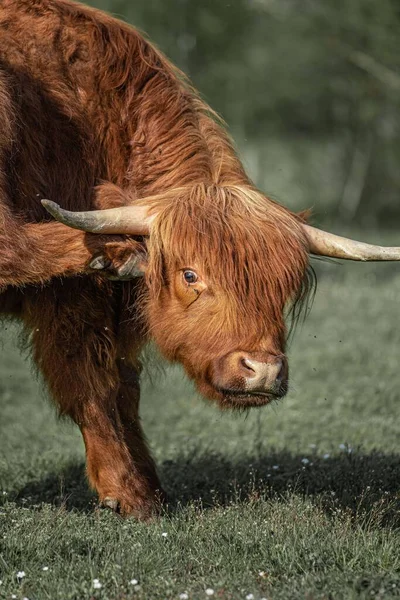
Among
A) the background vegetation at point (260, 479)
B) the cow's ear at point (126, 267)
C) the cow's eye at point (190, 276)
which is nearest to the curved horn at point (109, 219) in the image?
the cow's ear at point (126, 267)

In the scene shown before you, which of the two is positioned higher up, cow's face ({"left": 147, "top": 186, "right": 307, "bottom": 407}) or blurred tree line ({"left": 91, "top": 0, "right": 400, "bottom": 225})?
cow's face ({"left": 147, "top": 186, "right": 307, "bottom": 407})

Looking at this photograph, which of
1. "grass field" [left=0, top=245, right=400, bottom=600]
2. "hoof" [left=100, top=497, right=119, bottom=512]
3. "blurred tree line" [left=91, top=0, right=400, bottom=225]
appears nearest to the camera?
"grass field" [left=0, top=245, right=400, bottom=600]

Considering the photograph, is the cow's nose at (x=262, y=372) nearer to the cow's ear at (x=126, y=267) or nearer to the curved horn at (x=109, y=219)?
the cow's ear at (x=126, y=267)

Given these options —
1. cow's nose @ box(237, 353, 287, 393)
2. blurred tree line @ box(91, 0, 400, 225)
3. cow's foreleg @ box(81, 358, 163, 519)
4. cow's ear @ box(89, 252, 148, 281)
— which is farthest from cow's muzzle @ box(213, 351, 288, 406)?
blurred tree line @ box(91, 0, 400, 225)

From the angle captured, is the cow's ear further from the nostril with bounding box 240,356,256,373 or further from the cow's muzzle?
the nostril with bounding box 240,356,256,373

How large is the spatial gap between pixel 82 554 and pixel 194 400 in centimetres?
598

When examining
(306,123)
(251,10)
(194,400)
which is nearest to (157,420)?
(194,400)

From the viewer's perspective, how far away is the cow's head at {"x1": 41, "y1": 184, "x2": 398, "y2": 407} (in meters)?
5.12

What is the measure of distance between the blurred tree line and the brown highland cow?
26.7 ft

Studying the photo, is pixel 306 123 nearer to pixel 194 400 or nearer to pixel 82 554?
pixel 194 400

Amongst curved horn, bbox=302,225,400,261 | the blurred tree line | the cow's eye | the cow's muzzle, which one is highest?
curved horn, bbox=302,225,400,261

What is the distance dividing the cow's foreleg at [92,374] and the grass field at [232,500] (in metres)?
0.27

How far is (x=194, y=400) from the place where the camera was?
1106cm

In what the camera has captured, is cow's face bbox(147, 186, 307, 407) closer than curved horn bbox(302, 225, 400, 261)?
Yes
